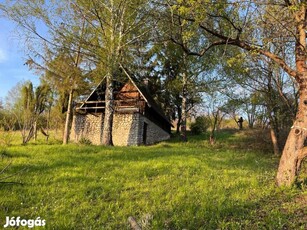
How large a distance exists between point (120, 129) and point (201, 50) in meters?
15.5

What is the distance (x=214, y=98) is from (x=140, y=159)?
1759cm

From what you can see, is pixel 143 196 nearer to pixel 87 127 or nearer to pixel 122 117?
pixel 122 117

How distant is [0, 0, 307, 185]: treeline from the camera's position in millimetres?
7340

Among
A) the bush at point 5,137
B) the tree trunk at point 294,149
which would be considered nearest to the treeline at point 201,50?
the tree trunk at point 294,149

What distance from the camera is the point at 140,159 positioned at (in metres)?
10.6

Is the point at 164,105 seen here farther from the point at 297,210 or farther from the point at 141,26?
the point at 297,210

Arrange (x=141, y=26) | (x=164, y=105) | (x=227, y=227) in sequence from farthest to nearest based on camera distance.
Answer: (x=164, y=105) < (x=141, y=26) < (x=227, y=227)

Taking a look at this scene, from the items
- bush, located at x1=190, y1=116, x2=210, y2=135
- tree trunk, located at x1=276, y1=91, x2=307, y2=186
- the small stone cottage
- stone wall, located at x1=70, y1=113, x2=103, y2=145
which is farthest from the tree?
bush, located at x1=190, y1=116, x2=210, y2=135

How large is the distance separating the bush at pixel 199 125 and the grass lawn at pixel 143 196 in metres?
23.2

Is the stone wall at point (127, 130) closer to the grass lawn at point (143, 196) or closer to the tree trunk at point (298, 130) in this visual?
the grass lawn at point (143, 196)

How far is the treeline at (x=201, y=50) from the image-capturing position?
7340 millimetres

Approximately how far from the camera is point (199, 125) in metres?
32.7

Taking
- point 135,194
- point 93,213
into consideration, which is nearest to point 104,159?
point 135,194

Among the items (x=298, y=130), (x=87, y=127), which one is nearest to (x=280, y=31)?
(x=298, y=130)
